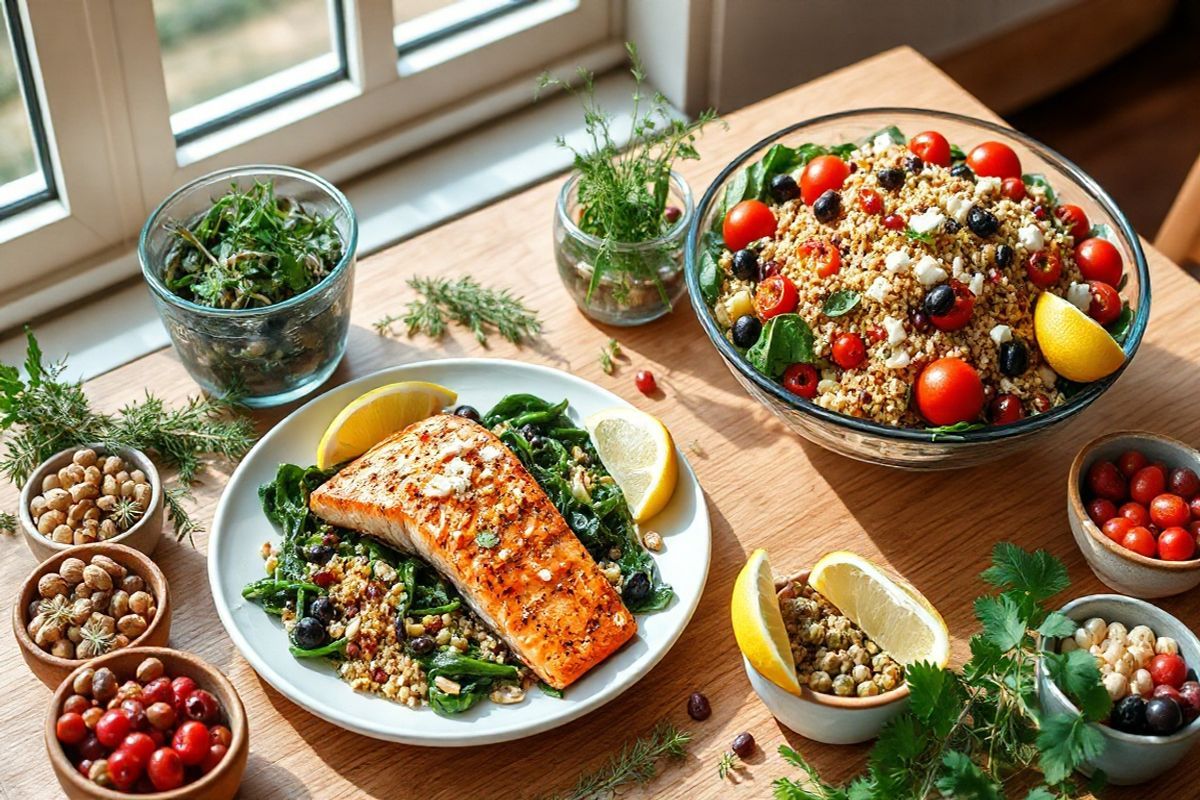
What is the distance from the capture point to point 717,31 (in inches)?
98.3

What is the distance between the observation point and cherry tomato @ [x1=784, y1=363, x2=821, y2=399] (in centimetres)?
171

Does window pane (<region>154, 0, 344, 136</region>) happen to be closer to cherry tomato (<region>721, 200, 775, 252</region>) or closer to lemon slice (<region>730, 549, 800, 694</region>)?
cherry tomato (<region>721, 200, 775, 252</region>)

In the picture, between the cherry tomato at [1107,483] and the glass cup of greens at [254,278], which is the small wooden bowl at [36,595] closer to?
the glass cup of greens at [254,278]

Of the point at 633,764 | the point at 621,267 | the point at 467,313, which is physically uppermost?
the point at 621,267

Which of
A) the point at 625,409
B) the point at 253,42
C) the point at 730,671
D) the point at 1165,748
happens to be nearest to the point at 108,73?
the point at 253,42

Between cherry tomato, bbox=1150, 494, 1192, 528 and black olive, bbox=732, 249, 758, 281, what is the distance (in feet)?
1.90

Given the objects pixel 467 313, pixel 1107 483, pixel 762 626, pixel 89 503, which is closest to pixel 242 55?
pixel 467 313

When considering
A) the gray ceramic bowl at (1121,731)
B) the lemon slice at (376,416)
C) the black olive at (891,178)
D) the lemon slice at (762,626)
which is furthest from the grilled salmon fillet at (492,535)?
the black olive at (891,178)

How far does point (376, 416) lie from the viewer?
70.5 inches

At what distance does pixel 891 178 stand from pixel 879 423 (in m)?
0.34

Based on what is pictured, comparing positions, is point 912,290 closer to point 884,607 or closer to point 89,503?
point 884,607

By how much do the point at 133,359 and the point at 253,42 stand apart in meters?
0.59

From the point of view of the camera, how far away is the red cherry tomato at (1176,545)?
1.62 meters

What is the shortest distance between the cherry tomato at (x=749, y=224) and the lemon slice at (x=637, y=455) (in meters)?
0.27
